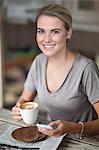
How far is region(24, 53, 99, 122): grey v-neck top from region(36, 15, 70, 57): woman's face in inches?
5.8

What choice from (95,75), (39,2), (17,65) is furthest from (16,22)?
(95,75)

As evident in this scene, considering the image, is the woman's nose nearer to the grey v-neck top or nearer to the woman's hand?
the grey v-neck top

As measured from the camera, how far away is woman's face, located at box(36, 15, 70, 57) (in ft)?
5.19

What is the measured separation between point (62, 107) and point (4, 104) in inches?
76.1

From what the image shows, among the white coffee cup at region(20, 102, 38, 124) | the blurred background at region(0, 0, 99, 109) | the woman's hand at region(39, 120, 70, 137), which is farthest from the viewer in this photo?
the blurred background at region(0, 0, 99, 109)

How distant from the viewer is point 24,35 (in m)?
4.11

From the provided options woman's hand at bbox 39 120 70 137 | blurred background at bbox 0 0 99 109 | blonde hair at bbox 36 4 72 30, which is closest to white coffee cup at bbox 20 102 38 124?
woman's hand at bbox 39 120 70 137

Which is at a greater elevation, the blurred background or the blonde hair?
the blonde hair

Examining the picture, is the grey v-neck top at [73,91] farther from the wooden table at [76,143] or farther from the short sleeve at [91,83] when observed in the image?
the wooden table at [76,143]

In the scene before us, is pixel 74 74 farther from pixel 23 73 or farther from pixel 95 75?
pixel 23 73

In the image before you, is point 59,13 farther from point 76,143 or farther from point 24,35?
point 24,35

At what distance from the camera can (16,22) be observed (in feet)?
12.0

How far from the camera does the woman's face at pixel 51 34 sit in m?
1.58

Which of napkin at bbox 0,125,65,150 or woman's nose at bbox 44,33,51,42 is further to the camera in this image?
woman's nose at bbox 44,33,51,42
